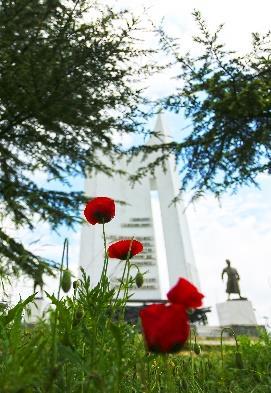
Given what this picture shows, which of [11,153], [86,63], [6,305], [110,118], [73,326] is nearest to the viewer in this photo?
[73,326]

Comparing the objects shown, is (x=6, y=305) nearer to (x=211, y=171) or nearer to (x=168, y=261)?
(x=211, y=171)

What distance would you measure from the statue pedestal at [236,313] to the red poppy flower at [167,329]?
45.0ft

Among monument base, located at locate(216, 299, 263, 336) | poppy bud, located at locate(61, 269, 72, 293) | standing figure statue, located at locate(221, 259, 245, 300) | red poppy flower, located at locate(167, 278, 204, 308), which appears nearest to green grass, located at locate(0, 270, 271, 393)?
poppy bud, located at locate(61, 269, 72, 293)

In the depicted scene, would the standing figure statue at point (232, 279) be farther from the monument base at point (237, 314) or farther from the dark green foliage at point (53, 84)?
the dark green foliage at point (53, 84)

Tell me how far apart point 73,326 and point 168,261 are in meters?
22.7

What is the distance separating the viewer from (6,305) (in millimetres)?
2086

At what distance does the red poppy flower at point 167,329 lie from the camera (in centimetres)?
68

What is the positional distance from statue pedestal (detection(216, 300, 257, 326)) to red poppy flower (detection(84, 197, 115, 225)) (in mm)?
13198

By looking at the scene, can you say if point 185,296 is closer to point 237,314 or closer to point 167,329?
point 167,329

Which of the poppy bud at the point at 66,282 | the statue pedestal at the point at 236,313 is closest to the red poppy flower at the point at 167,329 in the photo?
the poppy bud at the point at 66,282

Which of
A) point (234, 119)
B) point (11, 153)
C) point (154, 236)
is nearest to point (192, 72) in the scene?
point (234, 119)

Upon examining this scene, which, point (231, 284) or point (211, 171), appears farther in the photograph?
point (231, 284)

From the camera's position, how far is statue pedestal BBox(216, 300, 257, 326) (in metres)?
13.5

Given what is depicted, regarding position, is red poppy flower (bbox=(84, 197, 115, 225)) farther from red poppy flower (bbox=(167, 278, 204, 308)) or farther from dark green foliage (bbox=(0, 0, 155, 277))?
dark green foliage (bbox=(0, 0, 155, 277))
